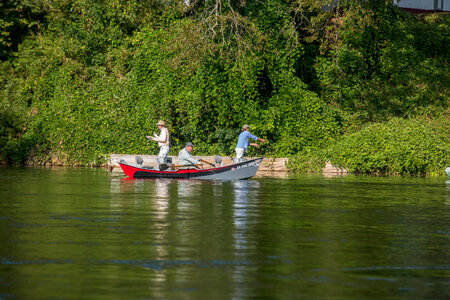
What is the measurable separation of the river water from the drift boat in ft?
28.3

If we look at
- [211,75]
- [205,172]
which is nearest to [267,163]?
[211,75]

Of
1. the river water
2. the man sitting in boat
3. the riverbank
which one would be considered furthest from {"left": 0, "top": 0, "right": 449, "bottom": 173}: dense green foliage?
the river water

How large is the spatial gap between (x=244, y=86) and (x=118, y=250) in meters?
29.5

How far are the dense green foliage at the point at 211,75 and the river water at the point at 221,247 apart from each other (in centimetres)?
1900

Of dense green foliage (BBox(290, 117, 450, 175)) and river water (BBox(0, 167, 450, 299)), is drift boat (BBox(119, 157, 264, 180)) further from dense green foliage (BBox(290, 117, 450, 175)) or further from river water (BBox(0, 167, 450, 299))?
river water (BBox(0, 167, 450, 299))

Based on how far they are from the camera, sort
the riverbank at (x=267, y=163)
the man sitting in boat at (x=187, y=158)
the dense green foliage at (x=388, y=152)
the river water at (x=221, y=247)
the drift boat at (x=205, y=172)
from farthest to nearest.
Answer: the riverbank at (x=267, y=163) → the dense green foliage at (x=388, y=152) → the man sitting in boat at (x=187, y=158) → the drift boat at (x=205, y=172) → the river water at (x=221, y=247)

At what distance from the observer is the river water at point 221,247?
7.43 meters

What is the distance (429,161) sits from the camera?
33406 mm

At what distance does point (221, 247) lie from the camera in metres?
10.1

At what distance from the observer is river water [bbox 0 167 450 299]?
293 inches

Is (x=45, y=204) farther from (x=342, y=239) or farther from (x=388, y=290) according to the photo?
(x=388, y=290)

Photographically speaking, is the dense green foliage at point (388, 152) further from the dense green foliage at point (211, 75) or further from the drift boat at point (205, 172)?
the drift boat at point (205, 172)

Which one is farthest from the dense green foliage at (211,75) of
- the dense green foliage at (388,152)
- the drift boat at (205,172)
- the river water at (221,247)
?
the river water at (221,247)

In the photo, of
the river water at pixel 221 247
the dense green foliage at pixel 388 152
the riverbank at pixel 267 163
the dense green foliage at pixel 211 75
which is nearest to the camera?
the river water at pixel 221 247
